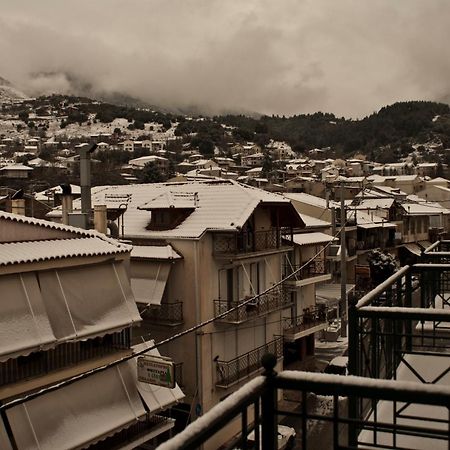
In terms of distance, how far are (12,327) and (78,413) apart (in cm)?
244

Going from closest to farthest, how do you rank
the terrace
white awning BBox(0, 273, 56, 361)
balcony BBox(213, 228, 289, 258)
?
the terrace, white awning BBox(0, 273, 56, 361), balcony BBox(213, 228, 289, 258)

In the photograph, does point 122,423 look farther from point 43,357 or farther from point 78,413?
point 43,357

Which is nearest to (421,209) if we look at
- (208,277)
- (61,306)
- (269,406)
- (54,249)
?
(208,277)

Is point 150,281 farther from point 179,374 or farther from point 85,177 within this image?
point 85,177

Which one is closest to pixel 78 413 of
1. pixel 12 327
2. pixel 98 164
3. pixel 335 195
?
pixel 12 327

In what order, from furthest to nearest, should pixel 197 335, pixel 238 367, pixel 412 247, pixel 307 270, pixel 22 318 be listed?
pixel 412 247 < pixel 307 270 < pixel 238 367 < pixel 197 335 < pixel 22 318

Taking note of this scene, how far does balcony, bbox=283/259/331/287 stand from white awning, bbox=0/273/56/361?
649 inches

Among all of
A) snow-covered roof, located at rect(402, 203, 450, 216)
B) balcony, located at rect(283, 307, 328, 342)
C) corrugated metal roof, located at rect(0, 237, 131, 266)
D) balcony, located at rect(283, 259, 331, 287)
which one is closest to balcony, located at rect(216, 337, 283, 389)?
balcony, located at rect(283, 307, 328, 342)

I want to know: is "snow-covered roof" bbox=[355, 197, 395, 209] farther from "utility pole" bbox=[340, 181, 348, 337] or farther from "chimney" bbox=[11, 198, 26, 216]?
"chimney" bbox=[11, 198, 26, 216]

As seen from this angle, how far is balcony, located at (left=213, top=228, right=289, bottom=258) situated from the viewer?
72.1 feet

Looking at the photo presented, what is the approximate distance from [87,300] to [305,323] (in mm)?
16671

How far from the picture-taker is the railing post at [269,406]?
3.22m

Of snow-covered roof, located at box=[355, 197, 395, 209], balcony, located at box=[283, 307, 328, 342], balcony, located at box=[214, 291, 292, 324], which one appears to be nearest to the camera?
balcony, located at box=[214, 291, 292, 324]

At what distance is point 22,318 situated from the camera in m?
12.2
